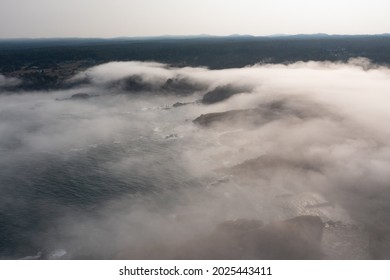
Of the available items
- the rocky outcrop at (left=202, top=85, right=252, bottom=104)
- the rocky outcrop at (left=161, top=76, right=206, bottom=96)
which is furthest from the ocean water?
the rocky outcrop at (left=161, top=76, right=206, bottom=96)

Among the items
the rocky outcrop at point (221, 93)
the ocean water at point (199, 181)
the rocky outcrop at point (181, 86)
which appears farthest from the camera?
the rocky outcrop at point (181, 86)

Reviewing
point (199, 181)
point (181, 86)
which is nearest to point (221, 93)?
point (181, 86)

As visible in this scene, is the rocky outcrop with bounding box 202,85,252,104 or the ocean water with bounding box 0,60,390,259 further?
the rocky outcrop with bounding box 202,85,252,104

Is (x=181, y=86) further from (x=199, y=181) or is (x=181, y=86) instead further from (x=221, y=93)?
(x=199, y=181)

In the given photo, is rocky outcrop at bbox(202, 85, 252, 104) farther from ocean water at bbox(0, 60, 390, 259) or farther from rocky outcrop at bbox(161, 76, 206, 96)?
rocky outcrop at bbox(161, 76, 206, 96)

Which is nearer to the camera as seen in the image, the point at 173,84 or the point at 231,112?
the point at 231,112

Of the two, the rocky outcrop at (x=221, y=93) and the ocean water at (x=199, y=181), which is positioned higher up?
the rocky outcrop at (x=221, y=93)

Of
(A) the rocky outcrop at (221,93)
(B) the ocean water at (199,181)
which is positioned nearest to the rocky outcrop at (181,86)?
(A) the rocky outcrop at (221,93)

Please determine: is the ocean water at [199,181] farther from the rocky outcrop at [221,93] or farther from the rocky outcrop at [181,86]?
the rocky outcrop at [181,86]

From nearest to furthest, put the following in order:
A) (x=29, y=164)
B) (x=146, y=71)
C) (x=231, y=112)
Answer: (x=29, y=164)
(x=231, y=112)
(x=146, y=71)
